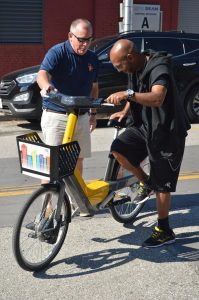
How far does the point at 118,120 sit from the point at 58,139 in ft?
1.87

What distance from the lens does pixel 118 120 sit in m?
4.78

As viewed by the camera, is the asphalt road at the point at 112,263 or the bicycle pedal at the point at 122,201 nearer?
the asphalt road at the point at 112,263

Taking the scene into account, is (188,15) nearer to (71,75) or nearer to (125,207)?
(125,207)

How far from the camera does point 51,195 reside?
4.05m

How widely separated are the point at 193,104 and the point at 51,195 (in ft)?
22.9

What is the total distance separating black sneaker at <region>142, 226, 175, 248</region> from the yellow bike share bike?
54 cm

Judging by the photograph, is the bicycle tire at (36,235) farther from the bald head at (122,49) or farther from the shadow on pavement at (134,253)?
the bald head at (122,49)

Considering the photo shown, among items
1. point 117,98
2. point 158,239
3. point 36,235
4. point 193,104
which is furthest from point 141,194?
point 193,104

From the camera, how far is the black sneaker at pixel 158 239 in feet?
14.7

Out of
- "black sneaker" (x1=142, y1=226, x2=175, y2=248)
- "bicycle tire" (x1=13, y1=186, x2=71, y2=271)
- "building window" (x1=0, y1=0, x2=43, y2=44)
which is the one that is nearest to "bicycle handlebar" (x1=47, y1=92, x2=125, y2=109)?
"bicycle tire" (x1=13, y1=186, x2=71, y2=271)

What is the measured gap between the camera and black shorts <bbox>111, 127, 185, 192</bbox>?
14.1 ft

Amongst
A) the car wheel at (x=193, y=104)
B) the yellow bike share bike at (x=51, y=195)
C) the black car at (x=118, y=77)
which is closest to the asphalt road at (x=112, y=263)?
the yellow bike share bike at (x=51, y=195)

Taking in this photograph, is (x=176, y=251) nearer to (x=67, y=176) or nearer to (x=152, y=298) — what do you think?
(x=152, y=298)

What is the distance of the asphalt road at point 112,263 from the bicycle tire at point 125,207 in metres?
0.08
